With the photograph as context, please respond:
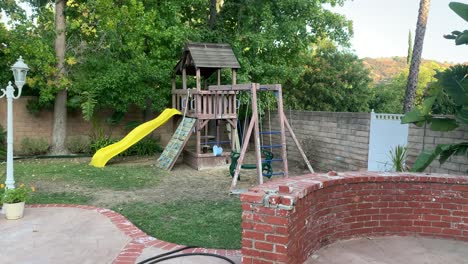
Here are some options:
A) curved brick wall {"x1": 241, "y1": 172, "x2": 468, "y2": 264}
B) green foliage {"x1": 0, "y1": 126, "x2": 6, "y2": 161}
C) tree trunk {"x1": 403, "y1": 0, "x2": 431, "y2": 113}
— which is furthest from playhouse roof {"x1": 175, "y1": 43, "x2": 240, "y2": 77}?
curved brick wall {"x1": 241, "y1": 172, "x2": 468, "y2": 264}

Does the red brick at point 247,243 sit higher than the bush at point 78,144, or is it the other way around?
the red brick at point 247,243

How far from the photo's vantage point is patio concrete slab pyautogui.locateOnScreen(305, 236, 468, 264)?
11.6ft

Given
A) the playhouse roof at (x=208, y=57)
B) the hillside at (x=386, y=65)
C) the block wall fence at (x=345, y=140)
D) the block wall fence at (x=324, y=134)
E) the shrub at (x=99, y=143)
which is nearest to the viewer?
the block wall fence at (x=345, y=140)

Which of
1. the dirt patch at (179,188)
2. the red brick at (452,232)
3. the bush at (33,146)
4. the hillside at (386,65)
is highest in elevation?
the hillside at (386,65)

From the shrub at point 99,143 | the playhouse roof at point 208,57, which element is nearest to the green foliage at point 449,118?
the playhouse roof at point 208,57

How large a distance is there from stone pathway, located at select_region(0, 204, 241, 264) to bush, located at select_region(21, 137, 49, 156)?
677cm

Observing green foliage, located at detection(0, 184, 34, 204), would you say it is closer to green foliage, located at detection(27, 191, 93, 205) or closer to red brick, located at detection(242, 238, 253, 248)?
green foliage, located at detection(27, 191, 93, 205)

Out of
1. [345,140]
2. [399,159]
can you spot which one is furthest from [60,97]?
→ [399,159]

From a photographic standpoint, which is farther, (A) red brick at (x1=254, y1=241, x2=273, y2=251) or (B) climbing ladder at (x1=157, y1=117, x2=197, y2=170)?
(B) climbing ladder at (x1=157, y1=117, x2=197, y2=170)

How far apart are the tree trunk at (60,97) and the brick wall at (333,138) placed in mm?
6978

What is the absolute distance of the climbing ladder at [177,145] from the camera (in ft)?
32.7

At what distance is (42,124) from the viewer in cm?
1227

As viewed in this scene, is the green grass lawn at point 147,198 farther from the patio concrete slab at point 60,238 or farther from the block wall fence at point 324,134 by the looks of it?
the block wall fence at point 324,134

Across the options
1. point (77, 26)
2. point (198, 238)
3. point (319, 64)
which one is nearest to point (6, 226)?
point (198, 238)
